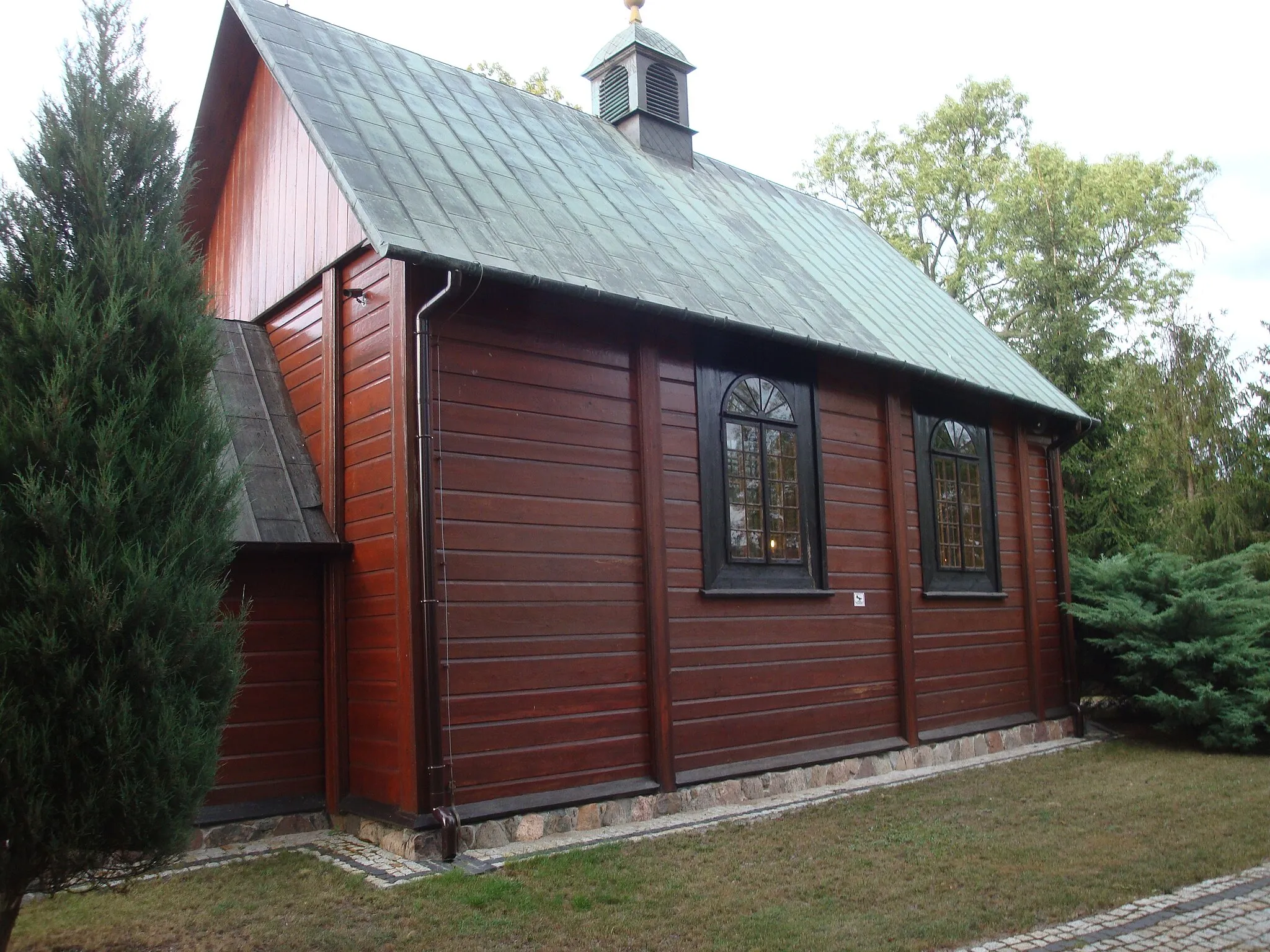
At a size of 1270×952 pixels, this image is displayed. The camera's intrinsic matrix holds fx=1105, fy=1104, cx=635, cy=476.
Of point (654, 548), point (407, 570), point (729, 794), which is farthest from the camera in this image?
point (729, 794)

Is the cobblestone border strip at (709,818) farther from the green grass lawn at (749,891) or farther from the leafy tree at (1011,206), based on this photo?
the leafy tree at (1011,206)

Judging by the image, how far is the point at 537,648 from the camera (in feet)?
24.8

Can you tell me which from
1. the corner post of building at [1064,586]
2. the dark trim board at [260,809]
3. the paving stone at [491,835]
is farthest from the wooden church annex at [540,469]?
the corner post of building at [1064,586]

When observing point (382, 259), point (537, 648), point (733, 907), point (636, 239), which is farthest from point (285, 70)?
point (733, 907)

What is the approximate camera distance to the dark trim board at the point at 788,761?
8367 millimetres

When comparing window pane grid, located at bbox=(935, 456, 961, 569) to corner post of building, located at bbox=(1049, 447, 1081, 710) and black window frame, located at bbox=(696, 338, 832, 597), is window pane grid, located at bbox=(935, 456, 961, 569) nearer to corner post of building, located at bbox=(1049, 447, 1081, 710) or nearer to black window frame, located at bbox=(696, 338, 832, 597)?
black window frame, located at bbox=(696, 338, 832, 597)

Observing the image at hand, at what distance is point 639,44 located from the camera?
13.2 meters

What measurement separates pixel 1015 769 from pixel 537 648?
4957 millimetres

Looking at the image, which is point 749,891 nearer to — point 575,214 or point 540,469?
point 540,469

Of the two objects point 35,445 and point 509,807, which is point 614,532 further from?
point 35,445

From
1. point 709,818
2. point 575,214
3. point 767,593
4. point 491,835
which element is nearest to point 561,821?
point 491,835

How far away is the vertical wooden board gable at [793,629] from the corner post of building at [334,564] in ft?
7.98

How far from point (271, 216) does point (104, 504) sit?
5.49 metres

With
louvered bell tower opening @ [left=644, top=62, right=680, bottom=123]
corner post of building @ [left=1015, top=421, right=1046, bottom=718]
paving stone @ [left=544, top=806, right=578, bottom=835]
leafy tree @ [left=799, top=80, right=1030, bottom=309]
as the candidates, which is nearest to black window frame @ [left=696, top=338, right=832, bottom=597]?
paving stone @ [left=544, top=806, right=578, bottom=835]
